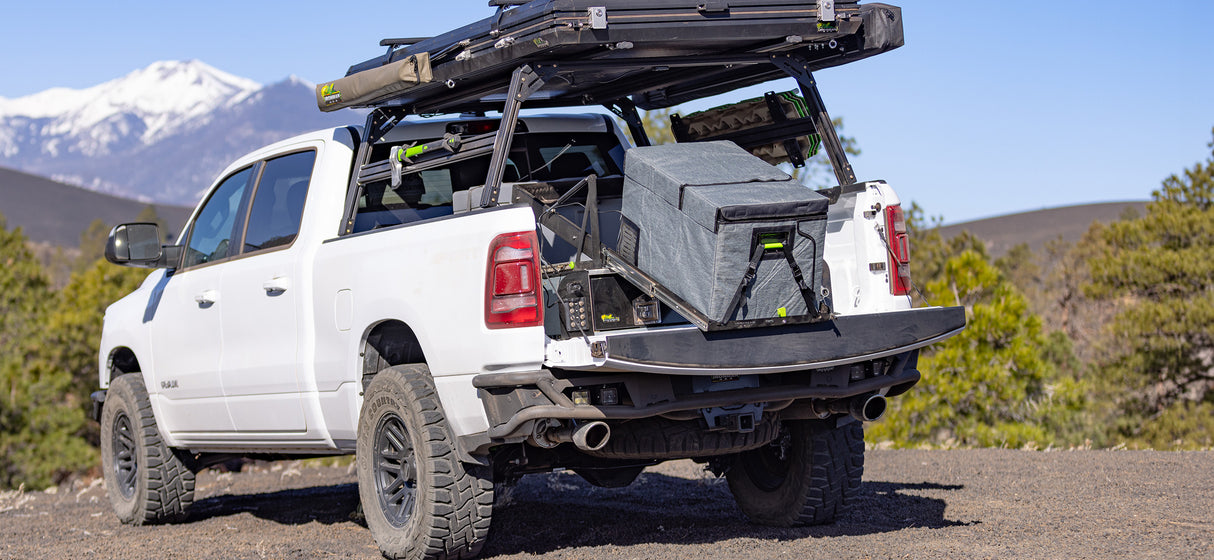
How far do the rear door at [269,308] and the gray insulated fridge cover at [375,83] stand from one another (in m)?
0.40

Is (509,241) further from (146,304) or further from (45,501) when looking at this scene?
(45,501)

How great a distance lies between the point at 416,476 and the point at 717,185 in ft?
6.12

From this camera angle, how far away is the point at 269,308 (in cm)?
669

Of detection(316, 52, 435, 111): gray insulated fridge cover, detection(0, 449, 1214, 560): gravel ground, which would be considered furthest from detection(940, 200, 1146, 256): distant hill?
detection(316, 52, 435, 111): gray insulated fridge cover

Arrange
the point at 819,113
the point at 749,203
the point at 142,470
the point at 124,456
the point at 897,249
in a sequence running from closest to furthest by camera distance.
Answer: the point at 749,203
the point at 897,249
the point at 819,113
the point at 142,470
the point at 124,456

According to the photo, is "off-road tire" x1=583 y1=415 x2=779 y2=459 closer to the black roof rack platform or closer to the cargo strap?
the cargo strap

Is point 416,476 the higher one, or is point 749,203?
point 749,203

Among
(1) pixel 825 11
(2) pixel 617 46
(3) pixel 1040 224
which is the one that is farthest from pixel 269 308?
(3) pixel 1040 224

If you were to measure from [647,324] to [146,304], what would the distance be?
4230 mm

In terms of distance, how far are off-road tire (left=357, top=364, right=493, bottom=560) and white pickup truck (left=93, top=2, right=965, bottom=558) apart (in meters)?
0.01

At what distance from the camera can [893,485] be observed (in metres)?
8.23

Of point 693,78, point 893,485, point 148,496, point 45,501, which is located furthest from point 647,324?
point 45,501

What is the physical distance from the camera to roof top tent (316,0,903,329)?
17.6 ft

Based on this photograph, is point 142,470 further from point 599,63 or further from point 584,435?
point 599,63
